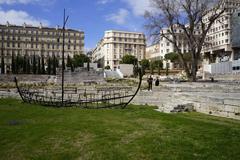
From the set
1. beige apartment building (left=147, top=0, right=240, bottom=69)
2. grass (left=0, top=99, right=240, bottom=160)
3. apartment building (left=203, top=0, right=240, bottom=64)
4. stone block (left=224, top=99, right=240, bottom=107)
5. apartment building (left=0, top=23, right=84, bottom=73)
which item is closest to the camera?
grass (left=0, top=99, right=240, bottom=160)

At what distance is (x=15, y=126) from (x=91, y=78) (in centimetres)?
5018

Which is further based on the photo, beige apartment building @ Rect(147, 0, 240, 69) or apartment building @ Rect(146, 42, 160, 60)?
apartment building @ Rect(146, 42, 160, 60)

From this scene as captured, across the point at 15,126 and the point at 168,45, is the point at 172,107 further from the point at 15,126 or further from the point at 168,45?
the point at 168,45

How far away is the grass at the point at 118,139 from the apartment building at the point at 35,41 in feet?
365

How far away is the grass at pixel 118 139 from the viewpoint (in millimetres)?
8570

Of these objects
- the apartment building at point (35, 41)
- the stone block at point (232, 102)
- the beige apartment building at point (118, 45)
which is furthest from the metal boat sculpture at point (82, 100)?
the beige apartment building at point (118, 45)

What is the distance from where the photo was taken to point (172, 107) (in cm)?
1783

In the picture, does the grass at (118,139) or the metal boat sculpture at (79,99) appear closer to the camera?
the grass at (118,139)

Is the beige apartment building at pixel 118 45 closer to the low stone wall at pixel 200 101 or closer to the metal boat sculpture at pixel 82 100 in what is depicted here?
the low stone wall at pixel 200 101

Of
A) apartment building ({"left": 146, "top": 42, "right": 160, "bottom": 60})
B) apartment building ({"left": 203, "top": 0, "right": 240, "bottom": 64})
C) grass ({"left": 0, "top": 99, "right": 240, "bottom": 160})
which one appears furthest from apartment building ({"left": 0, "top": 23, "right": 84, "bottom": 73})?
grass ({"left": 0, "top": 99, "right": 240, "bottom": 160})

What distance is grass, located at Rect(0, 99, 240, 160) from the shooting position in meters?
8.57

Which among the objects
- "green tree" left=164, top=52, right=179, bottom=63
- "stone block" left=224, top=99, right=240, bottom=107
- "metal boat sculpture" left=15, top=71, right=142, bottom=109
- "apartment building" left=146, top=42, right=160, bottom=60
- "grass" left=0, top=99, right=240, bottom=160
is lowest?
"grass" left=0, top=99, right=240, bottom=160

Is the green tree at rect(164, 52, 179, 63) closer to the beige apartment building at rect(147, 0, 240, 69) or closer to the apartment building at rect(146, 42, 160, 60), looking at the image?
the beige apartment building at rect(147, 0, 240, 69)

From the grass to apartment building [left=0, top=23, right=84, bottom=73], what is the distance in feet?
365
